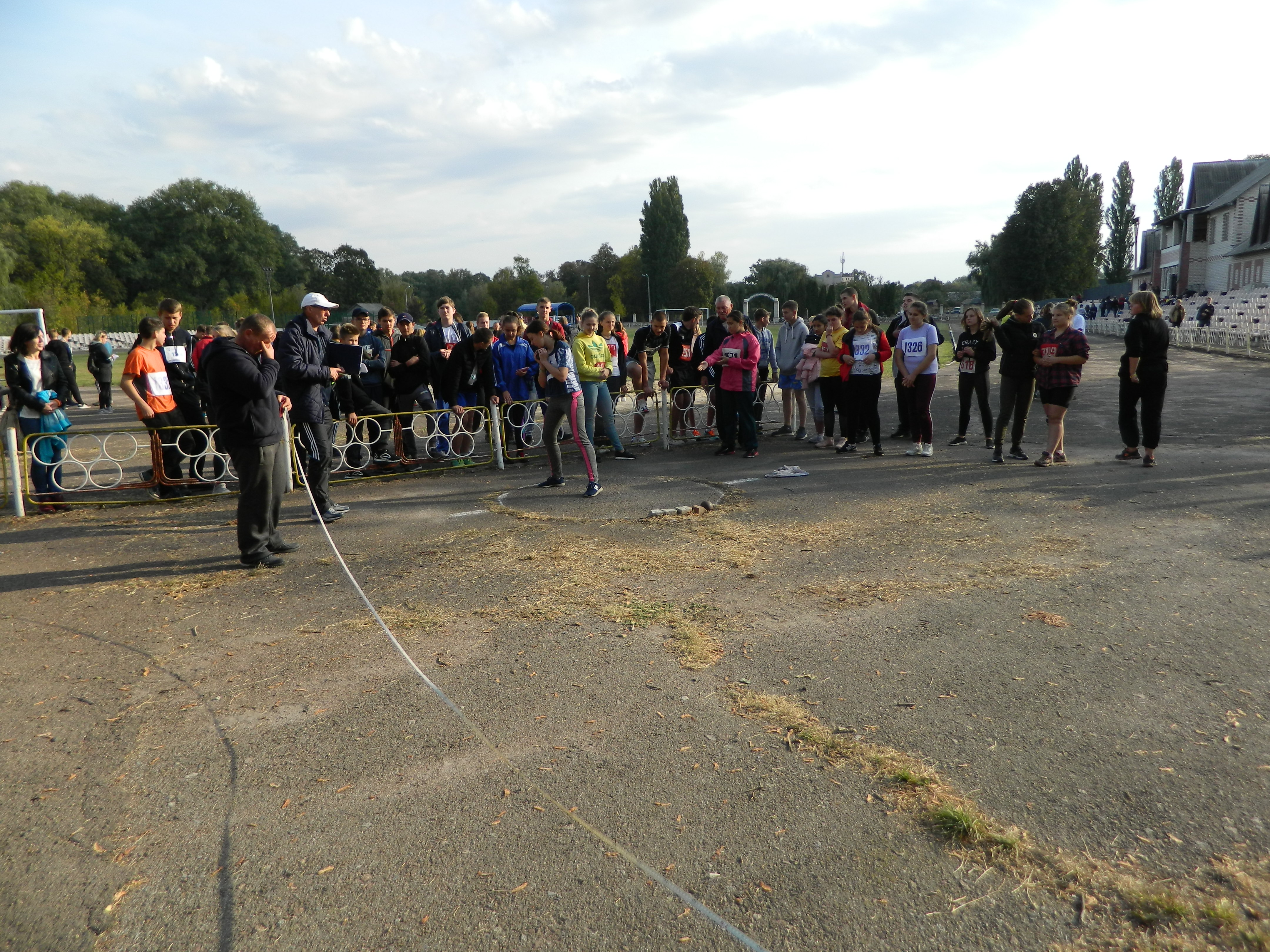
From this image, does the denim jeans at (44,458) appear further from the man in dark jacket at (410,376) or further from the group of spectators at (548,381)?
the man in dark jacket at (410,376)

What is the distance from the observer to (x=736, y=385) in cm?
1147

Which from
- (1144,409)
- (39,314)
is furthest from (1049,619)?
(39,314)

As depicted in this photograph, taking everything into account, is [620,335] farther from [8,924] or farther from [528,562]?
[8,924]

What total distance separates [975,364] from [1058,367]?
1.87 m

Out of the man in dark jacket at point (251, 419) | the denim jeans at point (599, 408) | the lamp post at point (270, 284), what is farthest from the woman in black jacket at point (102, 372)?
the lamp post at point (270, 284)

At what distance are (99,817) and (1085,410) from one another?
15.9 m

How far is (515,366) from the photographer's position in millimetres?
12211

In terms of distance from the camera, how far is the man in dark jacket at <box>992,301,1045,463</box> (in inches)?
400

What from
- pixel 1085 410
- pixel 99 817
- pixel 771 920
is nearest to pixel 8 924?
A: pixel 99 817

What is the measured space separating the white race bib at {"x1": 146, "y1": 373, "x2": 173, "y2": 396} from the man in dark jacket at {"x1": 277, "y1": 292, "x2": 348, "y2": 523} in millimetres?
2283

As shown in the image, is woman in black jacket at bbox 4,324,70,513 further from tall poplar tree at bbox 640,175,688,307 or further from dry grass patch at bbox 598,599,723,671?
tall poplar tree at bbox 640,175,688,307

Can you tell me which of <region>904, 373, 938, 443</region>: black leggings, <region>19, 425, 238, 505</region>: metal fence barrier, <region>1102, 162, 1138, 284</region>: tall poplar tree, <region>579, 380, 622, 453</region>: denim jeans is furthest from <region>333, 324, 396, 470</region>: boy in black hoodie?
<region>1102, 162, 1138, 284</region>: tall poplar tree

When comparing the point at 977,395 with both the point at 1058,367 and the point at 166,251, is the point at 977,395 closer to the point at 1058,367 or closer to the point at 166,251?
the point at 1058,367

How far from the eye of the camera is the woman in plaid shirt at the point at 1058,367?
970cm
